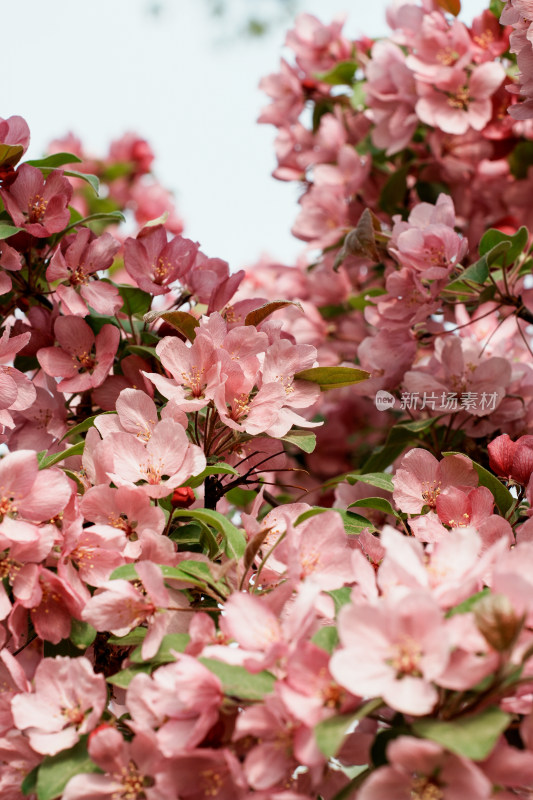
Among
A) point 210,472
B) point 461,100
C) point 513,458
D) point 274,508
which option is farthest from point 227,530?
point 461,100

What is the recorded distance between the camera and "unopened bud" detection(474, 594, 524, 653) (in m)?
0.71

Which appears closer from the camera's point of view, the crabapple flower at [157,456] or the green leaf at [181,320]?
the crabapple flower at [157,456]

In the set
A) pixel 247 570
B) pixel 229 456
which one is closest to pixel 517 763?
pixel 247 570

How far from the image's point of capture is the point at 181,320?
1214 mm

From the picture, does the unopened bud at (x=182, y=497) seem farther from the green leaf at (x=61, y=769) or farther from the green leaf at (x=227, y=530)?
the green leaf at (x=61, y=769)

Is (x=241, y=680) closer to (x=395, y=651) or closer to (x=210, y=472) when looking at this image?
(x=395, y=651)

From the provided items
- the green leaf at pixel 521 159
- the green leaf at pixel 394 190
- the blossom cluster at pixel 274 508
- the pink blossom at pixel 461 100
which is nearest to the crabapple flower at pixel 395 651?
the blossom cluster at pixel 274 508

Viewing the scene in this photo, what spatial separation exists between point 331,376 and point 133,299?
0.40 metres

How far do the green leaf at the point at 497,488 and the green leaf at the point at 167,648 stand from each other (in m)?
0.47

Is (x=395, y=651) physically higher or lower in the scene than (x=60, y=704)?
higher

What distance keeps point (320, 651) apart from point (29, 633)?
1.45 ft

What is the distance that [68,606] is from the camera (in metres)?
0.99

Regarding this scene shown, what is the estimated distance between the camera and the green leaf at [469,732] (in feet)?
2.23

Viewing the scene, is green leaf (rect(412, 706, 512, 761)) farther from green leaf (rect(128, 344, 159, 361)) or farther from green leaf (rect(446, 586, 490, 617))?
green leaf (rect(128, 344, 159, 361))
